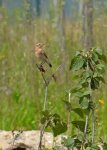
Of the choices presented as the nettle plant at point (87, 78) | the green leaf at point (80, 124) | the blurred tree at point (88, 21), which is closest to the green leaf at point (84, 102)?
the nettle plant at point (87, 78)

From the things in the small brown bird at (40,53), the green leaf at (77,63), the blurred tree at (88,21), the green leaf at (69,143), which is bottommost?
the green leaf at (69,143)

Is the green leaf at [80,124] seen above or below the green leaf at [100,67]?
below

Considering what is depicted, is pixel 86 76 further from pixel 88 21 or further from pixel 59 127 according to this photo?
pixel 88 21

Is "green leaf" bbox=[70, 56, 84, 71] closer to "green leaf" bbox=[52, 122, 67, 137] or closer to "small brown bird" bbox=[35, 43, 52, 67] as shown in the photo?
"small brown bird" bbox=[35, 43, 52, 67]

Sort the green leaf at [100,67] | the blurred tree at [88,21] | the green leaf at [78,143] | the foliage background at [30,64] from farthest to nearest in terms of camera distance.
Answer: the blurred tree at [88,21] < the foliage background at [30,64] < the green leaf at [78,143] < the green leaf at [100,67]

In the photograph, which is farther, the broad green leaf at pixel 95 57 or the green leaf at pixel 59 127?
the green leaf at pixel 59 127

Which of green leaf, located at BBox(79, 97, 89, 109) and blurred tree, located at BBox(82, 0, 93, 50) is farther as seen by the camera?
blurred tree, located at BBox(82, 0, 93, 50)

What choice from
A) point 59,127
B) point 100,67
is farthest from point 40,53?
point 59,127

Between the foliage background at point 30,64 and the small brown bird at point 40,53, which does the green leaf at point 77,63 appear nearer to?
the small brown bird at point 40,53

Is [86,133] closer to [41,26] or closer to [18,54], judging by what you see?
[18,54]

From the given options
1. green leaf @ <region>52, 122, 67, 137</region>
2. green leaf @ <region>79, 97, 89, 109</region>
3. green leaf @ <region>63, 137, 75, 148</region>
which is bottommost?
green leaf @ <region>63, 137, 75, 148</region>

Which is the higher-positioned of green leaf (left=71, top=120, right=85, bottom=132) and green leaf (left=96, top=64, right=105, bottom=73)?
green leaf (left=96, top=64, right=105, bottom=73)

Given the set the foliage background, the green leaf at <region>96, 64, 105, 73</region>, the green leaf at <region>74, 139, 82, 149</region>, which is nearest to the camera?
the green leaf at <region>96, 64, 105, 73</region>

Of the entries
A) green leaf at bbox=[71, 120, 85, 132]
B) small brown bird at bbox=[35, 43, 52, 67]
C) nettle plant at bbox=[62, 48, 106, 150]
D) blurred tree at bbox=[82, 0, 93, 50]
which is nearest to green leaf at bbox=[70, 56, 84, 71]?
nettle plant at bbox=[62, 48, 106, 150]
